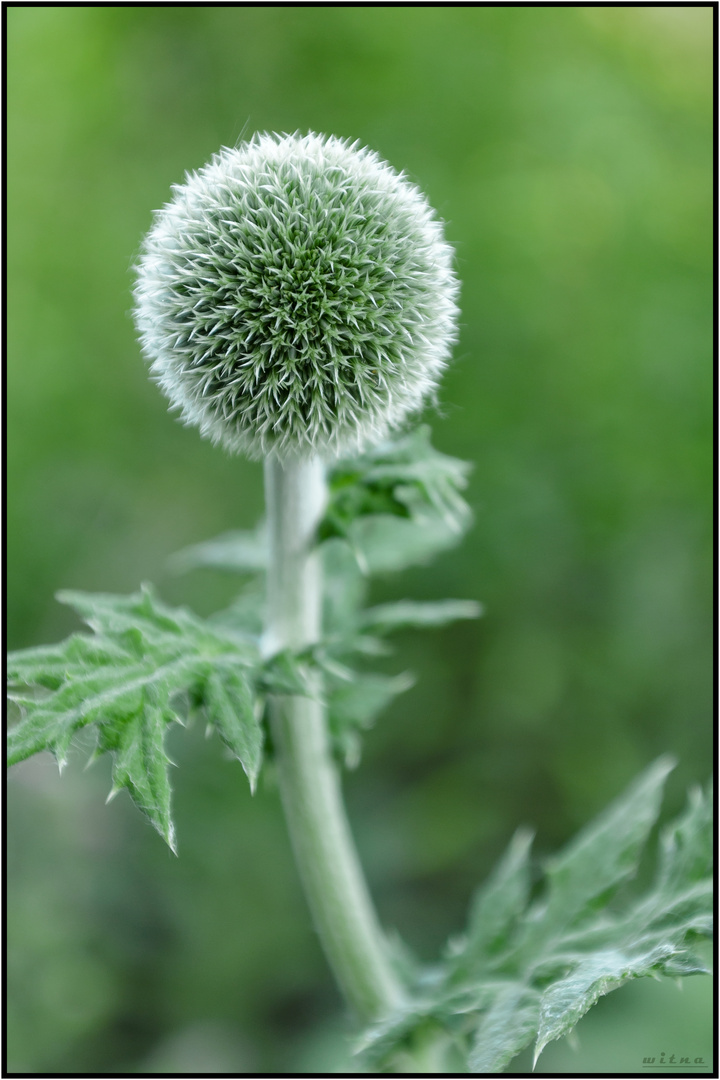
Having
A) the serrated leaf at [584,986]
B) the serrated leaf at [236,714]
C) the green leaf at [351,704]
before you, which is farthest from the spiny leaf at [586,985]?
the green leaf at [351,704]

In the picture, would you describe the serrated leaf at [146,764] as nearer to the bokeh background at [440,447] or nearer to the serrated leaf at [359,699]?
the serrated leaf at [359,699]

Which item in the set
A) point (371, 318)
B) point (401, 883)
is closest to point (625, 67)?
point (371, 318)

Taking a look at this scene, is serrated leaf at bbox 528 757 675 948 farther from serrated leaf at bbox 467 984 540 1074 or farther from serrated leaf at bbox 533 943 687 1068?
serrated leaf at bbox 533 943 687 1068

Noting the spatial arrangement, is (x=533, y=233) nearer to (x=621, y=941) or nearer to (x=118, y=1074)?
(x=621, y=941)

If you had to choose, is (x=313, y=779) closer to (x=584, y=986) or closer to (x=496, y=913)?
(x=496, y=913)

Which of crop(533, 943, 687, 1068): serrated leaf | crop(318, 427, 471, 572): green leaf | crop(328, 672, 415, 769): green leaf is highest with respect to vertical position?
crop(318, 427, 471, 572): green leaf

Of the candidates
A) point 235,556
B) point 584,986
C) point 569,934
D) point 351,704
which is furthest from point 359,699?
point 584,986

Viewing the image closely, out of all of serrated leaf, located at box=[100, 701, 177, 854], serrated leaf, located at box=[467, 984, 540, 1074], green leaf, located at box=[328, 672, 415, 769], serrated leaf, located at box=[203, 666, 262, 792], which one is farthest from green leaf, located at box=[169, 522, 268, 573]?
serrated leaf, located at box=[467, 984, 540, 1074]
